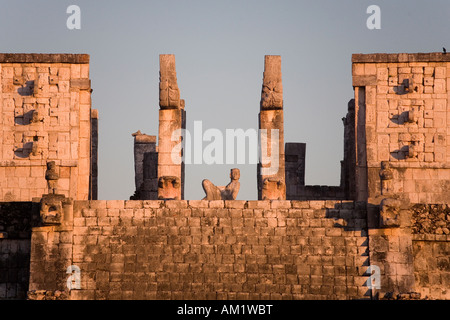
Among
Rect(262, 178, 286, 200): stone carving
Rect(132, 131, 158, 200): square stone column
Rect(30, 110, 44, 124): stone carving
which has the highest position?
Rect(30, 110, 44, 124): stone carving

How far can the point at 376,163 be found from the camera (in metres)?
29.5

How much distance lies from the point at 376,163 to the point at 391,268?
16.1 feet

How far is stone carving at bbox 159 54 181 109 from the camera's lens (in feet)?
96.7

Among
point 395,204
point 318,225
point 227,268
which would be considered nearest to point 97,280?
point 227,268

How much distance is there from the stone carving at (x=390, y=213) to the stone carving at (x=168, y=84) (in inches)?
267

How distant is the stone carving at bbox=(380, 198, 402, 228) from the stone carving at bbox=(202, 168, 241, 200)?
4219 millimetres

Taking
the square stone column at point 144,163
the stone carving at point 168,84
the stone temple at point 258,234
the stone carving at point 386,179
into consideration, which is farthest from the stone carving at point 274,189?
the square stone column at point 144,163

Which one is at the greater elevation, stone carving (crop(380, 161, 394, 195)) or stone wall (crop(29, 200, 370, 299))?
stone carving (crop(380, 161, 394, 195))

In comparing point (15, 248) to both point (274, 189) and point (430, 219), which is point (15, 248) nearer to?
point (274, 189)

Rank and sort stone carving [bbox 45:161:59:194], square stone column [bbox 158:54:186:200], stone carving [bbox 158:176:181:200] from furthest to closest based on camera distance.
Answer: square stone column [bbox 158:54:186:200] < stone carving [bbox 158:176:181:200] < stone carving [bbox 45:161:59:194]

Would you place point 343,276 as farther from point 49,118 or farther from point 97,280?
point 49,118

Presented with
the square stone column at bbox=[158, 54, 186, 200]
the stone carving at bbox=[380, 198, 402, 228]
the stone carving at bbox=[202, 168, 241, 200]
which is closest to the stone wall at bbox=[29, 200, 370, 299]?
the stone carving at bbox=[380, 198, 402, 228]

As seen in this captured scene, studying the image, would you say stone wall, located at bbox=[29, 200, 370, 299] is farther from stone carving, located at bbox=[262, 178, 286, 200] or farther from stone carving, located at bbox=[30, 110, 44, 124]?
stone carving, located at bbox=[30, 110, 44, 124]

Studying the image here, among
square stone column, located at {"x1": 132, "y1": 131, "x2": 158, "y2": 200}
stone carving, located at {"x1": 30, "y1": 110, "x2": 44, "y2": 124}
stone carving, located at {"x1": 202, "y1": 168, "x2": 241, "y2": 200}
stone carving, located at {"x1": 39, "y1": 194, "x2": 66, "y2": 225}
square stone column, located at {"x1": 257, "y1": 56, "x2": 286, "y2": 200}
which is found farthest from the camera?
square stone column, located at {"x1": 132, "y1": 131, "x2": 158, "y2": 200}
